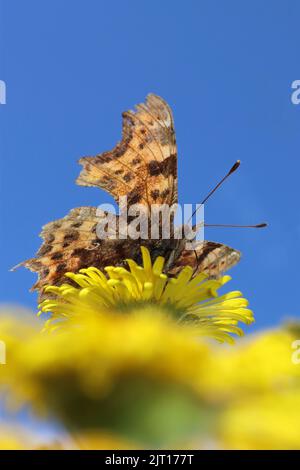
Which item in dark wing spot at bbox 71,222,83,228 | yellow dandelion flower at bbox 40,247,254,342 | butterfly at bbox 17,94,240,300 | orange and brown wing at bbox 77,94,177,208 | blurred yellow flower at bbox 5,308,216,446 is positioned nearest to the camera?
blurred yellow flower at bbox 5,308,216,446

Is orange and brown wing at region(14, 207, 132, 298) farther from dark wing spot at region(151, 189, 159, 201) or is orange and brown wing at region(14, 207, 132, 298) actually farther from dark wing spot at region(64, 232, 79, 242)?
dark wing spot at region(151, 189, 159, 201)

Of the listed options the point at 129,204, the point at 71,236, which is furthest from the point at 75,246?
the point at 129,204

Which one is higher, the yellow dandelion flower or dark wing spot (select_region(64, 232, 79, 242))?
dark wing spot (select_region(64, 232, 79, 242))

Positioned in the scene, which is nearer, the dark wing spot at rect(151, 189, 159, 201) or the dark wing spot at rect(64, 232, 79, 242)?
the dark wing spot at rect(64, 232, 79, 242)

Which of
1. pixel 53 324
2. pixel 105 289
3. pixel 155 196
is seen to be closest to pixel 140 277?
pixel 105 289

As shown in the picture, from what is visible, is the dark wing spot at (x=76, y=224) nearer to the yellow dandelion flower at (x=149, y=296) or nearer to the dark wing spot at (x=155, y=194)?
the dark wing spot at (x=155, y=194)

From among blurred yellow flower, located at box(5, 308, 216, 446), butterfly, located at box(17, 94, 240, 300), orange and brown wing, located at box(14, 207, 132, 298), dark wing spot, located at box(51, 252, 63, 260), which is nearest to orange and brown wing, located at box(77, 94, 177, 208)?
butterfly, located at box(17, 94, 240, 300)

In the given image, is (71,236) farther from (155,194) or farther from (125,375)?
(125,375)
